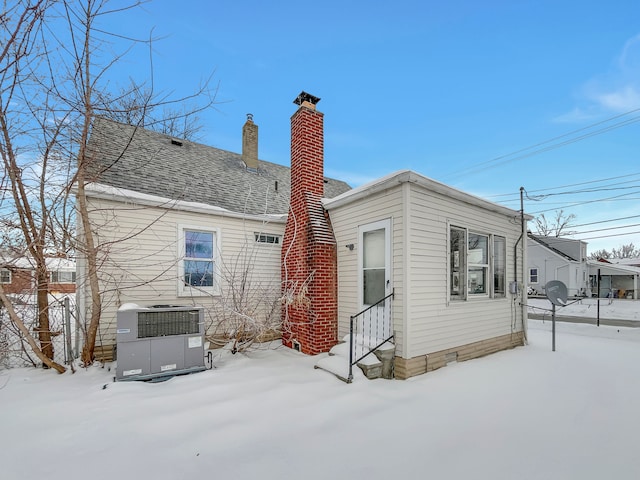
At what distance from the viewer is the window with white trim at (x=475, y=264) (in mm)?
5770

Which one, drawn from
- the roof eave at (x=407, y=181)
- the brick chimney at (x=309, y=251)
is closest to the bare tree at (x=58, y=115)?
the brick chimney at (x=309, y=251)

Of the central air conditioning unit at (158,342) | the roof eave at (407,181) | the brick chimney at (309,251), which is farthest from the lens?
the brick chimney at (309,251)

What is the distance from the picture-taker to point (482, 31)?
30.3ft

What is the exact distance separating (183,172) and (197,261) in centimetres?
296

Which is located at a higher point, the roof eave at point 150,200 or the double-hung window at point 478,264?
the roof eave at point 150,200

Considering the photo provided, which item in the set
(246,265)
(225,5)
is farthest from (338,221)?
(225,5)

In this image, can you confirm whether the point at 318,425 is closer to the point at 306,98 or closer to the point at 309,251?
the point at 309,251

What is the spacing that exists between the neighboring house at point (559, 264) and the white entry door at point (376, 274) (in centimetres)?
2457

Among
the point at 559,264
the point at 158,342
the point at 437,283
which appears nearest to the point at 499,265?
the point at 437,283

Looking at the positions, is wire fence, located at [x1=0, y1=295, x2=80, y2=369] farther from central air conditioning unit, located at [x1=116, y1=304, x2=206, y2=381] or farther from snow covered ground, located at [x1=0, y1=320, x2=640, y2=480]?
central air conditioning unit, located at [x1=116, y1=304, x2=206, y2=381]

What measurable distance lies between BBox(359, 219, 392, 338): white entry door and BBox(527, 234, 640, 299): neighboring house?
25.5 m

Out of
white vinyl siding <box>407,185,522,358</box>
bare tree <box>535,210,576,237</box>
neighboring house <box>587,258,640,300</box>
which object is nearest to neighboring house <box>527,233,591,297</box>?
neighboring house <box>587,258,640,300</box>

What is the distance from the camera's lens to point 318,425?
125 inches

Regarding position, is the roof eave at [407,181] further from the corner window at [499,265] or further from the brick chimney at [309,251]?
the corner window at [499,265]
